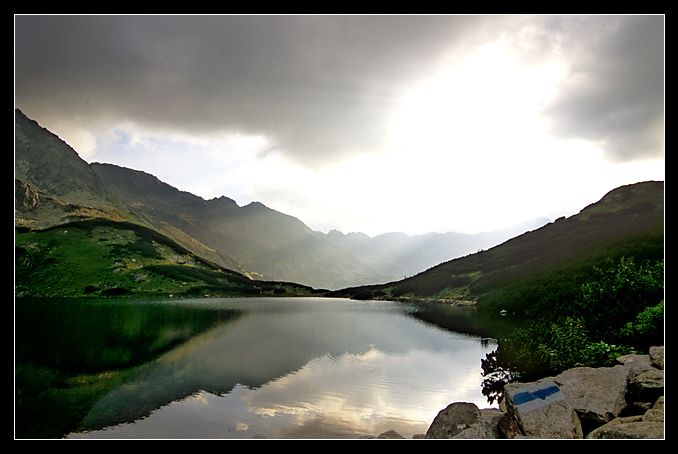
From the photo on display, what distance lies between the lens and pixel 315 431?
18.4 meters

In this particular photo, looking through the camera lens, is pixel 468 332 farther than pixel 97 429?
Yes

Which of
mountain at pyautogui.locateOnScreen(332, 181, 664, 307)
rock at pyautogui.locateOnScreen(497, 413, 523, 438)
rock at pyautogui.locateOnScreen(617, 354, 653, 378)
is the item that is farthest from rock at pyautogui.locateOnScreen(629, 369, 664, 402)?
mountain at pyautogui.locateOnScreen(332, 181, 664, 307)

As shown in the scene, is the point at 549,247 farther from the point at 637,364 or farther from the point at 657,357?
the point at 637,364

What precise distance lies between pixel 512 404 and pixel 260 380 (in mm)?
21652

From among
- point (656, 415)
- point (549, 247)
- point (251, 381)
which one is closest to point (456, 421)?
point (656, 415)

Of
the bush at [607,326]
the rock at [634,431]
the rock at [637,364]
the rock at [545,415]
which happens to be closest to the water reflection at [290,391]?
the bush at [607,326]

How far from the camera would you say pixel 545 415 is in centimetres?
1233

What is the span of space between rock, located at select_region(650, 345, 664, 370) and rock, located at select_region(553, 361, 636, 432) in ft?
3.71

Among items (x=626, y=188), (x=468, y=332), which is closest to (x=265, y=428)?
(x=468, y=332)

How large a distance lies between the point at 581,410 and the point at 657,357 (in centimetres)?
556

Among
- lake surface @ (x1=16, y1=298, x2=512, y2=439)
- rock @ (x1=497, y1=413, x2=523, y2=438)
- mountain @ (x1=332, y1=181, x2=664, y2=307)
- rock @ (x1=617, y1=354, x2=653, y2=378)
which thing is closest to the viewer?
rock @ (x1=497, y1=413, x2=523, y2=438)

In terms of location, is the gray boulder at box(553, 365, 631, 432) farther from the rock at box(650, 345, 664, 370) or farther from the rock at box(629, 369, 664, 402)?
the rock at box(650, 345, 664, 370)

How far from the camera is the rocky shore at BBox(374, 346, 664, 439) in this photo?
1194cm
